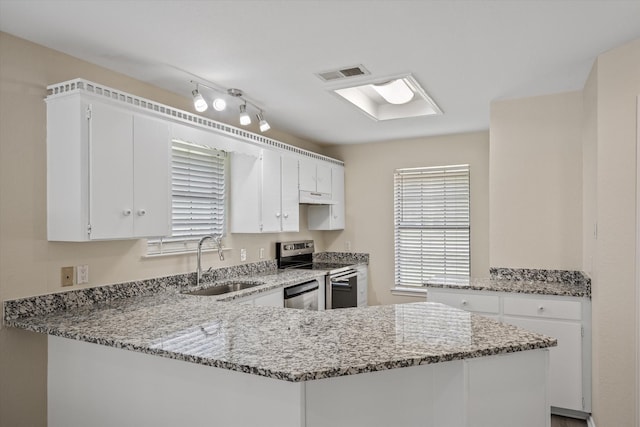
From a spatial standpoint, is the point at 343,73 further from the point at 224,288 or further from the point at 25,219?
the point at 25,219

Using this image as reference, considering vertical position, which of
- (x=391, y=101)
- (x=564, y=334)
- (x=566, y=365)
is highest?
(x=391, y=101)

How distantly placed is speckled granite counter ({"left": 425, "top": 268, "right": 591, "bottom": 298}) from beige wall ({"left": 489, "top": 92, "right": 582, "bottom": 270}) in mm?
61

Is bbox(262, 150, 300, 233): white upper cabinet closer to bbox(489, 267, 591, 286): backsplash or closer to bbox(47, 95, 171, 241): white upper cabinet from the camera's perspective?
bbox(47, 95, 171, 241): white upper cabinet

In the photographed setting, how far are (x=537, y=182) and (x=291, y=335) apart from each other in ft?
8.79

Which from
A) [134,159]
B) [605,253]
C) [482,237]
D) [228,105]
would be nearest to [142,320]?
[134,159]

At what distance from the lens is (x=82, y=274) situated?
99.2 inches

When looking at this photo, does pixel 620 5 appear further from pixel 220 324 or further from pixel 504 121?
pixel 220 324

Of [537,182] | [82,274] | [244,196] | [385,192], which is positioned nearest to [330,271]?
[244,196]

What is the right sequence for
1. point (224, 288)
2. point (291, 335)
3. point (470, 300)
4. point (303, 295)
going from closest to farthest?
point (291, 335) → point (470, 300) → point (224, 288) → point (303, 295)

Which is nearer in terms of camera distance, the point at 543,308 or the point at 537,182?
the point at 543,308

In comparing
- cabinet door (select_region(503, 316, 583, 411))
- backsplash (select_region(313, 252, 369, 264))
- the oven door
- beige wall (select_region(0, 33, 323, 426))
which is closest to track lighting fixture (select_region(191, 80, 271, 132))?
beige wall (select_region(0, 33, 323, 426))

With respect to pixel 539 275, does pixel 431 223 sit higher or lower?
higher

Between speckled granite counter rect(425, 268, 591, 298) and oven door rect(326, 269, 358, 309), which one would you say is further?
oven door rect(326, 269, 358, 309)

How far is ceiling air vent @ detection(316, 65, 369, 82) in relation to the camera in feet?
9.06
